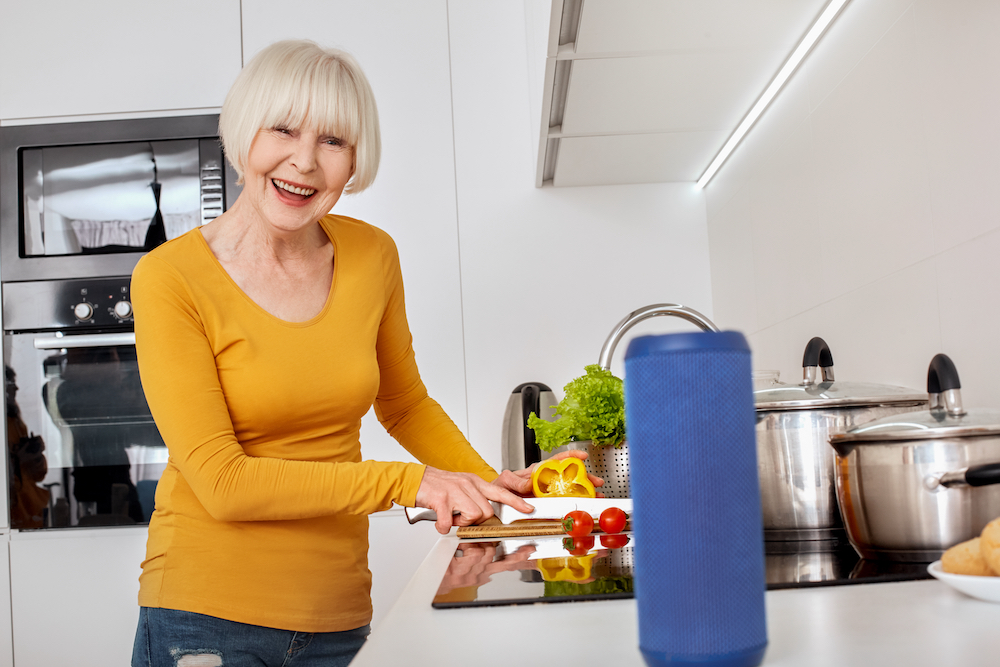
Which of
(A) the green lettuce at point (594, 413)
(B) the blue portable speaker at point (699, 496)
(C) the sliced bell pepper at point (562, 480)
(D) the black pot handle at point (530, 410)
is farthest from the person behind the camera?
(D) the black pot handle at point (530, 410)

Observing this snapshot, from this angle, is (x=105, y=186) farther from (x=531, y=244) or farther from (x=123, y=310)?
(x=531, y=244)

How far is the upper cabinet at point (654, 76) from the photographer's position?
121cm

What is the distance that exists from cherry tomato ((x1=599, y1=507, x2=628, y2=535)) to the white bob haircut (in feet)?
2.02

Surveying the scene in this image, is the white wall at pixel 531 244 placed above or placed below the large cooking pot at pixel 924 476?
above

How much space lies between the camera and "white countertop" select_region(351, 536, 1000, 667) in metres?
0.46

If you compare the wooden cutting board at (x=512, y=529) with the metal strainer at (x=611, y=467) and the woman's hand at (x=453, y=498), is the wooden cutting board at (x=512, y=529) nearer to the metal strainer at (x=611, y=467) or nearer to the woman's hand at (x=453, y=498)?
the woman's hand at (x=453, y=498)

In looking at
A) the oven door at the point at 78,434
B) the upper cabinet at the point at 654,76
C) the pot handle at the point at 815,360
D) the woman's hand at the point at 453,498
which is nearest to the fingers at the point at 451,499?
the woman's hand at the point at 453,498

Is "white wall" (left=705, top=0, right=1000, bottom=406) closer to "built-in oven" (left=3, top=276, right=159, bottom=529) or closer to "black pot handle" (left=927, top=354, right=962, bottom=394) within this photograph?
"black pot handle" (left=927, top=354, right=962, bottom=394)

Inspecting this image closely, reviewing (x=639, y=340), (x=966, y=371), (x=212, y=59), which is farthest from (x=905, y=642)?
(x=212, y=59)

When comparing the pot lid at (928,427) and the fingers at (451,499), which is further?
the fingers at (451,499)

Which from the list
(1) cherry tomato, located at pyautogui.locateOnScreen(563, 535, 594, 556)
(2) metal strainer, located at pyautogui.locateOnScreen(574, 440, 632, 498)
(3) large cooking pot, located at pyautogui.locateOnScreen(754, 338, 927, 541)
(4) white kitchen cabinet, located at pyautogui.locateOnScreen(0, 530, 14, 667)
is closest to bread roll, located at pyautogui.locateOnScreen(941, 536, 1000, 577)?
(3) large cooking pot, located at pyautogui.locateOnScreen(754, 338, 927, 541)

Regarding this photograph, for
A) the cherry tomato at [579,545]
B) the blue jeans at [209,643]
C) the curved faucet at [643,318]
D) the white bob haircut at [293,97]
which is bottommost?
the blue jeans at [209,643]

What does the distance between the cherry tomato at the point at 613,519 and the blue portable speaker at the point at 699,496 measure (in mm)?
578

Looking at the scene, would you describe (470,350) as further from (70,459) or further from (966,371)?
(966,371)
